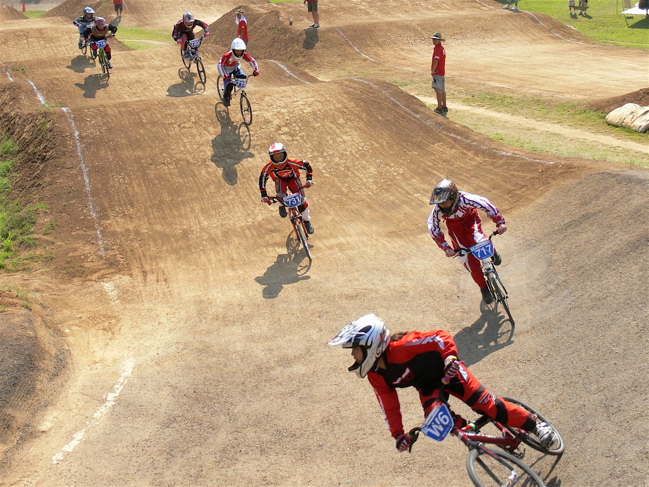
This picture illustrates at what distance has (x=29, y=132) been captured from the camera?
55.5 feet

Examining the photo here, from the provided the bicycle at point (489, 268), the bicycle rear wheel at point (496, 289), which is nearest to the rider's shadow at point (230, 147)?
the bicycle at point (489, 268)

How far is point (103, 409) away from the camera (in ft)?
28.3

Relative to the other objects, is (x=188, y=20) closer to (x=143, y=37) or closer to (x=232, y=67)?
(x=232, y=67)

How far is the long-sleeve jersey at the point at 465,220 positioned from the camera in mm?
9320

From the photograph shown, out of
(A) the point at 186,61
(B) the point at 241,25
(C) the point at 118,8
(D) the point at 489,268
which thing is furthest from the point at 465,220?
(C) the point at 118,8

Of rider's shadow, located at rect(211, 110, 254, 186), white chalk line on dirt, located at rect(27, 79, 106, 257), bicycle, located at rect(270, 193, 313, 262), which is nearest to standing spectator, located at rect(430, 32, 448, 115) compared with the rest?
rider's shadow, located at rect(211, 110, 254, 186)

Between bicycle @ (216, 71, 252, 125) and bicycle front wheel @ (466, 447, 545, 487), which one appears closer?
bicycle front wheel @ (466, 447, 545, 487)

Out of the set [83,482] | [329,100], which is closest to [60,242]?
[83,482]

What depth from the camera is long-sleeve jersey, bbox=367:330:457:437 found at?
5.45 m

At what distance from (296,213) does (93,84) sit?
14.1 meters

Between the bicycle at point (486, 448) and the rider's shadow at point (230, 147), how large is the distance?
1161 cm

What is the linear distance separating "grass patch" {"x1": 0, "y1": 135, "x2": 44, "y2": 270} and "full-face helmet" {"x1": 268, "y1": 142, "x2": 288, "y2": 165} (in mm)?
5894

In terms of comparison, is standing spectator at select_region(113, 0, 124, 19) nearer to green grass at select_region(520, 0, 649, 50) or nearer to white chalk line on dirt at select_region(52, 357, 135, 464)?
green grass at select_region(520, 0, 649, 50)

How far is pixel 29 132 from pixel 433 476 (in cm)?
1565
